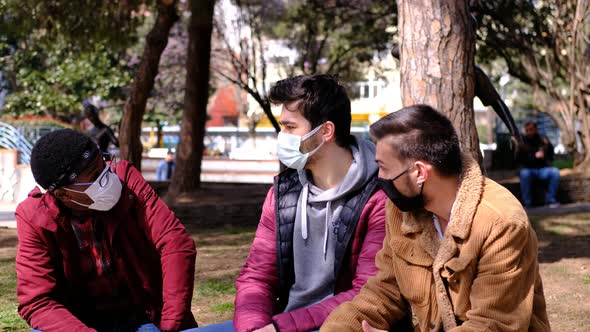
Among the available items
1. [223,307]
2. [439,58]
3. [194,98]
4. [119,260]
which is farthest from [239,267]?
[194,98]

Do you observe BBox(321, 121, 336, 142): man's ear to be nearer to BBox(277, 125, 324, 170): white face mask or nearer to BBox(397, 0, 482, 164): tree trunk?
BBox(277, 125, 324, 170): white face mask

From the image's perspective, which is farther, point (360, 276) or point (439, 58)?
point (439, 58)

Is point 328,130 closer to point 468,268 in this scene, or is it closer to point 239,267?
point 468,268

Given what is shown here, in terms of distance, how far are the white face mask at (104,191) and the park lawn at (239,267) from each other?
249 centimetres

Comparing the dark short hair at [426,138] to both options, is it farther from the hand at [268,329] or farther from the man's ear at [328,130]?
the hand at [268,329]

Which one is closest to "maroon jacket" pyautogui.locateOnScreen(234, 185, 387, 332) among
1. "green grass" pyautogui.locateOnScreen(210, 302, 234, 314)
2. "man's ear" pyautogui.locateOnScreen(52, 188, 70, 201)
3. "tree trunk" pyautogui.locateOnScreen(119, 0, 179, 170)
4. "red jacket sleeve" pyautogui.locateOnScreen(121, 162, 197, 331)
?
"red jacket sleeve" pyautogui.locateOnScreen(121, 162, 197, 331)

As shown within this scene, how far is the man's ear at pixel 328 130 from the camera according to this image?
368 centimetres

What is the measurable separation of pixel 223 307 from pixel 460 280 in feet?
12.2

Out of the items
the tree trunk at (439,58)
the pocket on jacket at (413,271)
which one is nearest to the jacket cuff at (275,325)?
the pocket on jacket at (413,271)

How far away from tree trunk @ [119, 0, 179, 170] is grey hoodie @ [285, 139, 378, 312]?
33.5ft

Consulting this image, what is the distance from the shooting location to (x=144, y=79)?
Answer: 44.8 feet

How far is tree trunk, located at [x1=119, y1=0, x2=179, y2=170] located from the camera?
13.4m

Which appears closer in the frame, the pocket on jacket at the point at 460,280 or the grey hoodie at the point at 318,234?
the pocket on jacket at the point at 460,280

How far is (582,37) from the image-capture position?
16.5 metres
